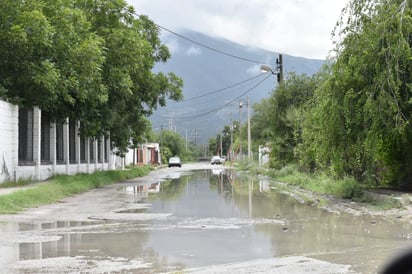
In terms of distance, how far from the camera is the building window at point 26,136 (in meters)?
24.0

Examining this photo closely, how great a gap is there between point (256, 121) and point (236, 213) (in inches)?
1582

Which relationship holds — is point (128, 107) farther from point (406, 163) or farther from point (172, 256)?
point (172, 256)

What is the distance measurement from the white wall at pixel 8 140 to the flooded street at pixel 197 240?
5595mm

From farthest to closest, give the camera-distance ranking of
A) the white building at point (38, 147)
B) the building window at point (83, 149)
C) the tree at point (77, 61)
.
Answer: the building window at point (83, 149)
the white building at point (38, 147)
the tree at point (77, 61)

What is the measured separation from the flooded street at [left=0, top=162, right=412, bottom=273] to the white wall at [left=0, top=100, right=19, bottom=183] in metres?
5.60

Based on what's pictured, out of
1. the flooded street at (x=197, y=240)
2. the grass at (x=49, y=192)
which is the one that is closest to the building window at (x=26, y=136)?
the grass at (x=49, y=192)

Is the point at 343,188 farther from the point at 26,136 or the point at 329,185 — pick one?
the point at 26,136

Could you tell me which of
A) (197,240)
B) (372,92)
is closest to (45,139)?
(372,92)

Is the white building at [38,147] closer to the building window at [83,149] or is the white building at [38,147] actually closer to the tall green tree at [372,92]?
the building window at [83,149]

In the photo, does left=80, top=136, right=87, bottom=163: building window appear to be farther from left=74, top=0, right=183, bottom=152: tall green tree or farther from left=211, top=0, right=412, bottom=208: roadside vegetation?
left=211, top=0, right=412, bottom=208: roadside vegetation

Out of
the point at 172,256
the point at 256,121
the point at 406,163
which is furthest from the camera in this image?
the point at 256,121

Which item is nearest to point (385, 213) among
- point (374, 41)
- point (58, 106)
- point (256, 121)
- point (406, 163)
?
point (406, 163)

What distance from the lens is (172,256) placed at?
8500 millimetres

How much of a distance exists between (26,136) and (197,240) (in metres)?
16.9
